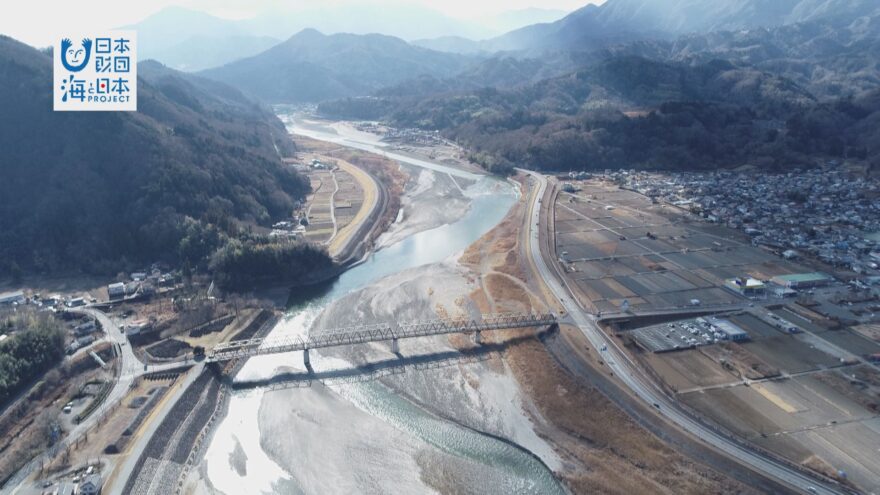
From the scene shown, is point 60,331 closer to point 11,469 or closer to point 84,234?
point 11,469

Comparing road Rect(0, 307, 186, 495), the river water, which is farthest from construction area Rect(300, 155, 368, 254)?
Result: road Rect(0, 307, 186, 495)

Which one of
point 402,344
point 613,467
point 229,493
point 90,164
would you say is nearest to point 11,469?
point 229,493

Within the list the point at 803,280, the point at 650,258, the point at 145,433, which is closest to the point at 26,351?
the point at 145,433

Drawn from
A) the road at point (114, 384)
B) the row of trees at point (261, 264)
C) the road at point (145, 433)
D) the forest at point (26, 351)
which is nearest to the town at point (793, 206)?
the row of trees at point (261, 264)

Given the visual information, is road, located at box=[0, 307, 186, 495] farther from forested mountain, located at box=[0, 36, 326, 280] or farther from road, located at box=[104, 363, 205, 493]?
forested mountain, located at box=[0, 36, 326, 280]

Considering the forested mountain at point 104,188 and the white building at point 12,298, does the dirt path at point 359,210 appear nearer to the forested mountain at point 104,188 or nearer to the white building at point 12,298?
the forested mountain at point 104,188

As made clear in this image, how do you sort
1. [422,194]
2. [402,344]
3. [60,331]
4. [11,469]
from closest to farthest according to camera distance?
[11,469] → [60,331] → [402,344] → [422,194]
